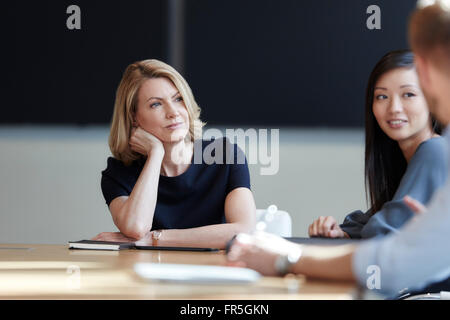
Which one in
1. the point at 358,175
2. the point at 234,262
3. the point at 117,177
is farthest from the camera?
the point at 358,175

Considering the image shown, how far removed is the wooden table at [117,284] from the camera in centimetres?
118

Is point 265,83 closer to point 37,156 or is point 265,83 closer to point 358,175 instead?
point 358,175

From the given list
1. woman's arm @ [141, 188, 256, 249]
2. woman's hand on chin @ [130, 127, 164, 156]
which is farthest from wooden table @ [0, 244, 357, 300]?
woman's hand on chin @ [130, 127, 164, 156]

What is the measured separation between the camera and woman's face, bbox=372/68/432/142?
2.08 m

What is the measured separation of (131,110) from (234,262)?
4.81 ft

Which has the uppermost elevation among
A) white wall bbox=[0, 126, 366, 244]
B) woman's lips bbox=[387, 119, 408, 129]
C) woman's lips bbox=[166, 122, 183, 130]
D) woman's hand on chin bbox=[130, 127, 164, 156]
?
woman's lips bbox=[387, 119, 408, 129]

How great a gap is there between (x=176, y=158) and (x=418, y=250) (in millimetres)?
1879

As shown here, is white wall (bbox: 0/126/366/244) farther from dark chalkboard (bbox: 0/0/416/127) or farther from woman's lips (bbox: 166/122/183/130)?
woman's lips (bbox: 166/122/183/130)

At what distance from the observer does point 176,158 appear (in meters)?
2.83

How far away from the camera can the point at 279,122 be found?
4.19 m

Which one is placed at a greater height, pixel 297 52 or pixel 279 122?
pixel 297 52

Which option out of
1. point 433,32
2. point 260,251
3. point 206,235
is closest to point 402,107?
point 206,235

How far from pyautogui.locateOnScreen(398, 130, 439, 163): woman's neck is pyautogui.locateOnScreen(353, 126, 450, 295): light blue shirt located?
1060 mm

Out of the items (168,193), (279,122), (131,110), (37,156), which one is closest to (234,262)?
(168,193)
